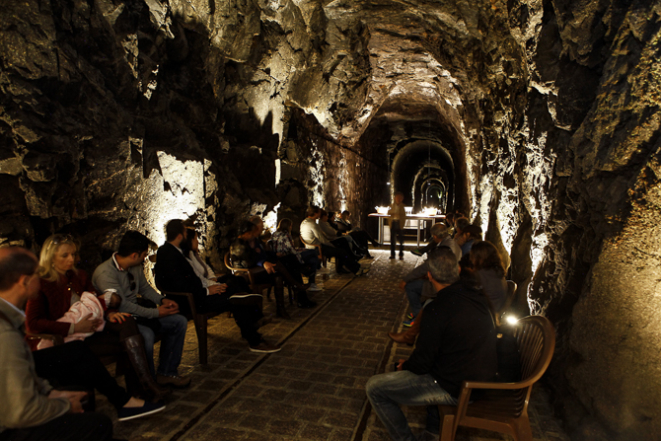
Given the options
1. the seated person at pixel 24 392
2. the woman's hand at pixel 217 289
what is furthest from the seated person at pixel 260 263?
the seated person at pixel 24 392

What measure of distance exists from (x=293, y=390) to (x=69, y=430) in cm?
193

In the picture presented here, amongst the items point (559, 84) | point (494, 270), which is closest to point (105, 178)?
point (494, 270)

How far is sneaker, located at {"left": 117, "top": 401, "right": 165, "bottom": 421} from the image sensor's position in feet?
9.86

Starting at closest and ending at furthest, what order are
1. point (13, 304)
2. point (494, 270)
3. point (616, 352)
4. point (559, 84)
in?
point (13, 304)
point (616, 352)
point (494, 270)
point (559, 84)

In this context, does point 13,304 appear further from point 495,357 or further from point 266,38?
point 266,38

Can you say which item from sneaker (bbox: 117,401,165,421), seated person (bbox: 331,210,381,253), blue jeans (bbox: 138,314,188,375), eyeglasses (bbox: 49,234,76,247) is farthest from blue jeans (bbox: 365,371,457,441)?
seated person (bbox: 331,210,381,253)

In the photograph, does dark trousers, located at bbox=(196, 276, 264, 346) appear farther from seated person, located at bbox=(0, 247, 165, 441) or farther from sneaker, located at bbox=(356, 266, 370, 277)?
sneaker, located at bbox=(356, 266, 370, 277)

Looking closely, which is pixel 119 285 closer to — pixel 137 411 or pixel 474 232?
pixel 137 411

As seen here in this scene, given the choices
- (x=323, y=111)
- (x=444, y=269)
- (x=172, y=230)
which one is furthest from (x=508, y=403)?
(x=323, y=111)

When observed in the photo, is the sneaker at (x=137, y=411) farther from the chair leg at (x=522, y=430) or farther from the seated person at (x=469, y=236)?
the seated person at (x=469, y=236)

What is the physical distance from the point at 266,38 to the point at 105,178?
4.87 m

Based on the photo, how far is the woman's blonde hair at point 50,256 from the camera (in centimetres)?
306

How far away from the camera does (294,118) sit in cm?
1042

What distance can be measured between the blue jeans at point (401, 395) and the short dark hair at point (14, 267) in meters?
2.05
